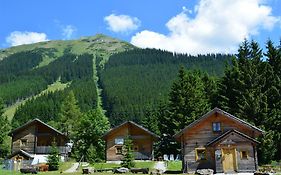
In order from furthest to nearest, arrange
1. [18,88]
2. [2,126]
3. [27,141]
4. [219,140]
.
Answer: [18,88] < [2,126] < [27,141] < [219,140]

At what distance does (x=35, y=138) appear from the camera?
57312 mm

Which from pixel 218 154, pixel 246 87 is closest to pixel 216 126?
pixel 218 154

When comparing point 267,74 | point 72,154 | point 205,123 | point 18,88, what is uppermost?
point 18,88

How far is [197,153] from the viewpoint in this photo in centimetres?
3684

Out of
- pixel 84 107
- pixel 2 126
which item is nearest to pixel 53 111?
pixel 84 107

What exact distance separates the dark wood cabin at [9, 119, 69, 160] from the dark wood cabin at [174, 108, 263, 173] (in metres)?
26.4

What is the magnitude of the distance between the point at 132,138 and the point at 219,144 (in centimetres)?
1890

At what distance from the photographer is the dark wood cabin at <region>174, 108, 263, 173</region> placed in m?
35.0

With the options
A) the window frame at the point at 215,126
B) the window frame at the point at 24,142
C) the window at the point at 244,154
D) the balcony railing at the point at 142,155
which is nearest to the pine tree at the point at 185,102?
the balcony railing at the point at 142,155

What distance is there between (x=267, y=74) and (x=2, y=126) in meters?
52.8

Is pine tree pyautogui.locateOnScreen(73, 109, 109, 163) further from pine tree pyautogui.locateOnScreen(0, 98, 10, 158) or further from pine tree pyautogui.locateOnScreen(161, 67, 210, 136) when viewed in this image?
pine tree pyautogui.locateOnScreen(0, 98, 10, 158)

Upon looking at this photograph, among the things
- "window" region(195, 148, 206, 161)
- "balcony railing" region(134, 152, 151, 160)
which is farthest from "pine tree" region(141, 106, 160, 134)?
"window" region(195, 148, 206, 161)

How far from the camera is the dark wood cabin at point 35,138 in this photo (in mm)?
57037

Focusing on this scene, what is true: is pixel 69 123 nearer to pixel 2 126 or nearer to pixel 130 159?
pixel 2 126
